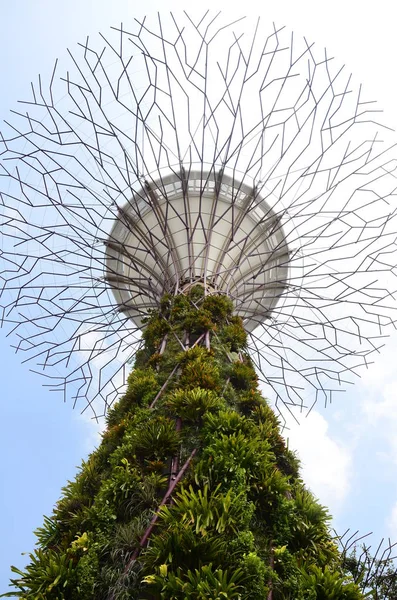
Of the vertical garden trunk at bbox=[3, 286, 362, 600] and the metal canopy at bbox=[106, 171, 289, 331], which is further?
the metal canopy at bbox=[106, 171, 289, 331]

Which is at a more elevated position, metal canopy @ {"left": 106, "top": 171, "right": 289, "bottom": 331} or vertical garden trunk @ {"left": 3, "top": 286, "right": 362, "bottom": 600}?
metal canopy @ {"left": 106, "top": 171, "right": 289, "bottom": 331}

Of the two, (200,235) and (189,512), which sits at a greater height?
(200,235)

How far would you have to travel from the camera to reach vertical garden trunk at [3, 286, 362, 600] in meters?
4.30

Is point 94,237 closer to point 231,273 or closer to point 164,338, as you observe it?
point 231,273

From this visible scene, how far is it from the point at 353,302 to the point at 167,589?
10396 millimetres

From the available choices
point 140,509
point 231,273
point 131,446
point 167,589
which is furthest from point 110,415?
point 231,273

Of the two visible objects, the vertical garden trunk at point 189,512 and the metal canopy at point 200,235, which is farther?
the metal canopy at point 200,235

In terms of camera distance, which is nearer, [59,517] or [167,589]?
[167,589]

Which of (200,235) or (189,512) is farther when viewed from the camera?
(200,235)

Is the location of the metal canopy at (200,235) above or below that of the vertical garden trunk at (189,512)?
→ above

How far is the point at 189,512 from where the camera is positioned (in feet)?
Answer: 15.0

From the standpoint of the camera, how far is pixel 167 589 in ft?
13.3

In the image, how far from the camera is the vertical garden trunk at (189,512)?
430 cm

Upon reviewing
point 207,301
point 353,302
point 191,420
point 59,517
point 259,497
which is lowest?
point 59,517
